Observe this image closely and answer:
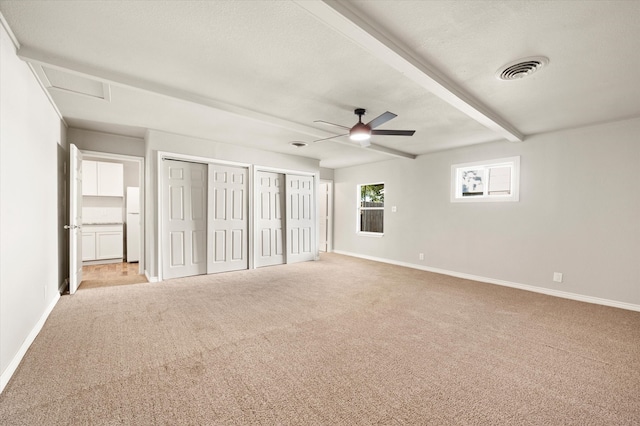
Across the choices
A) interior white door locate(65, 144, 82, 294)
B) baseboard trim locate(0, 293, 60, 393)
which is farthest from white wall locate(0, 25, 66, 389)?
interior white door locate(65, 144, 82, 294)

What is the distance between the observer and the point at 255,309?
3402 millimetres

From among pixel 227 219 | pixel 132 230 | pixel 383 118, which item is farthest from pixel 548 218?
pixel 132 230

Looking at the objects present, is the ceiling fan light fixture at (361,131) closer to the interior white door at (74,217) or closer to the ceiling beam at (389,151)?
the ceiling beam at (389,151)

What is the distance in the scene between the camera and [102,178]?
21.0ft

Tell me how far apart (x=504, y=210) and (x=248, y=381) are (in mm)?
4788

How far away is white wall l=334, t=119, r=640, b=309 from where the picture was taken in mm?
3695

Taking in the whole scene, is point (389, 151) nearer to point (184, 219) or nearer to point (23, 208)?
point (184, 219)

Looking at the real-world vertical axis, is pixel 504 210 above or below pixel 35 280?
above

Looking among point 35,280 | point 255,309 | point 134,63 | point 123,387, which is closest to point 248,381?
point 123,387

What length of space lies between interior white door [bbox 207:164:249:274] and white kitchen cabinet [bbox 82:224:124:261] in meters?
2.99

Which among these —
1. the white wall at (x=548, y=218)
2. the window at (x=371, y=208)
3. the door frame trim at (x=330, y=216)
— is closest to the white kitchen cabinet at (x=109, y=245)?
the door frame trim at (x=330, y=216)

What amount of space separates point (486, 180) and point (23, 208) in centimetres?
620

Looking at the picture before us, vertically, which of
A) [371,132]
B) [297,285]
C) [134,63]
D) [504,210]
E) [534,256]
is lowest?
[297,285]

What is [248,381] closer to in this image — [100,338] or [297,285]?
[100,338]
